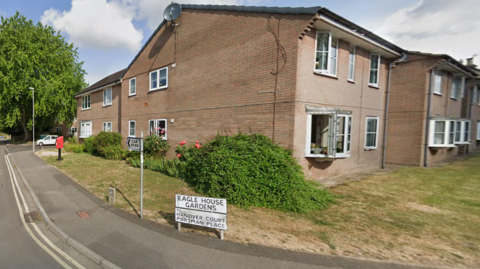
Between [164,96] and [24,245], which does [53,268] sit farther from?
[164,96]

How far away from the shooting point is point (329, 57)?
787 centimetres

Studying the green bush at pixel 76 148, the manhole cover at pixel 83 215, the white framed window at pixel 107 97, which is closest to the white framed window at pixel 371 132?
the manhole cover at pixel 83 215

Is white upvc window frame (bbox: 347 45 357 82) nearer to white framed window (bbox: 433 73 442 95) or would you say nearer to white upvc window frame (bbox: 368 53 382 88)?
white upvc window frame (bbox: 368 53 382 88)

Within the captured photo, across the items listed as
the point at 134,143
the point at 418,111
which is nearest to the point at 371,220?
the point at 134,143

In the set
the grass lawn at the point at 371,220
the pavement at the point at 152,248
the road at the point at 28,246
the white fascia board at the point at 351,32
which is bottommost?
the road at the point at 28,246

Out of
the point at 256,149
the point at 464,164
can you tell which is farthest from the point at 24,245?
the point at 464,164

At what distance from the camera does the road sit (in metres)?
3.57

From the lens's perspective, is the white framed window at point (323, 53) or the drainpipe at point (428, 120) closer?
the white framed window at point (323, 53)

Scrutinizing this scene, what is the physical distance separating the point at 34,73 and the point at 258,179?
3645 centimetres

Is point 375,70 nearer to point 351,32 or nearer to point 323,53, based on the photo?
point 351,32

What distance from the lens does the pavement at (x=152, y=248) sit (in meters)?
3.42

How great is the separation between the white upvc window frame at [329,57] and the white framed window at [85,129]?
2251 cm

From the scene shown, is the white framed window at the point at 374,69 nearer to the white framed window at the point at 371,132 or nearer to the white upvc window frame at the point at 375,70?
the white upvc window frame at the point at 375,70

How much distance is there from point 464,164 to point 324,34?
461 inches
